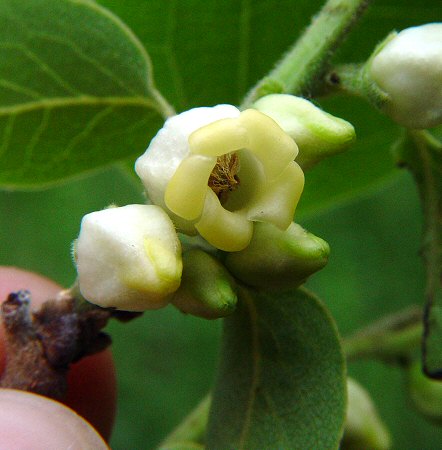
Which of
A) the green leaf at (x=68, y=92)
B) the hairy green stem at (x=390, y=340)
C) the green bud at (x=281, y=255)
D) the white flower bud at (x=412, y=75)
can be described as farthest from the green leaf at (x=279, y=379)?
the hairy green stem at (x=390, y=340)

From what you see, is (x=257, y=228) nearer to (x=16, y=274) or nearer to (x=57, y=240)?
(x=16, y=274)

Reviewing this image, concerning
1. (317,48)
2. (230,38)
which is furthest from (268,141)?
(230,38)

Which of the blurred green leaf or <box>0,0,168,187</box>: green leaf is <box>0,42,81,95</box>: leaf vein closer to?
<box>0,0,168,187</box>: green leaf

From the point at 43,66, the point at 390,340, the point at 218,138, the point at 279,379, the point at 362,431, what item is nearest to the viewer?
the point at 218,138

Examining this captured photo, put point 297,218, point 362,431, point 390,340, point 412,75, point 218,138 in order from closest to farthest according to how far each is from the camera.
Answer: point 218,138 < point 412,75 < point 362,431 < point 390,340 < point 297,218

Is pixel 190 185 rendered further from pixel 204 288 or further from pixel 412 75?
pixel 412 75

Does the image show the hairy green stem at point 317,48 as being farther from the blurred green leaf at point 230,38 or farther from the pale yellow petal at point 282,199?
the blurred green leaf at point 230,38

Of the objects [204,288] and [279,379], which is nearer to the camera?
[204,288]
